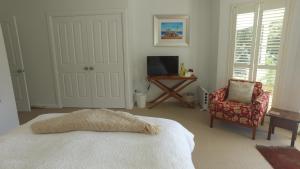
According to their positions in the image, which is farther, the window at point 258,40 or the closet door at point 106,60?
the closet door at point 106,60

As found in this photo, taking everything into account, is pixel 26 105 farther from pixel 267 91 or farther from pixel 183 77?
pixel 267 91

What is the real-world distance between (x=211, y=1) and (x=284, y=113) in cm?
264

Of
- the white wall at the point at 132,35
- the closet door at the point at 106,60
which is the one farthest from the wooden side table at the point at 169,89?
the closet door at the point at 106,60

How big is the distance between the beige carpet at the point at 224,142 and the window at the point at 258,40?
2.91ft

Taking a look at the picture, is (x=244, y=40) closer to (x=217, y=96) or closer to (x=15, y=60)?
(x=217, y=96)

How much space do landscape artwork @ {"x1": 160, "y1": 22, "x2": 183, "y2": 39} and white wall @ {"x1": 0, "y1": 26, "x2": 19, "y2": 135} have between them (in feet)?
9.57

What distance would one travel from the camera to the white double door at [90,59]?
→ 374 cm

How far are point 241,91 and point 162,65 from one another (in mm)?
1673

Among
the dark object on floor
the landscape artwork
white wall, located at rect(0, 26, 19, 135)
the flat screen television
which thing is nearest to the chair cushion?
the dark object on floor

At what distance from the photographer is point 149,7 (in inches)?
161

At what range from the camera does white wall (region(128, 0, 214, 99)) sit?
4066 millimetres

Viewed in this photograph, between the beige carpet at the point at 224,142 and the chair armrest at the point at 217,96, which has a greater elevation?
the chair armrest at the point at 217,96

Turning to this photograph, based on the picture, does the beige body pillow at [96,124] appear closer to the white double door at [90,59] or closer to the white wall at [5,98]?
the white wall at [5,98]

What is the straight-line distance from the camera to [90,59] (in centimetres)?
389
